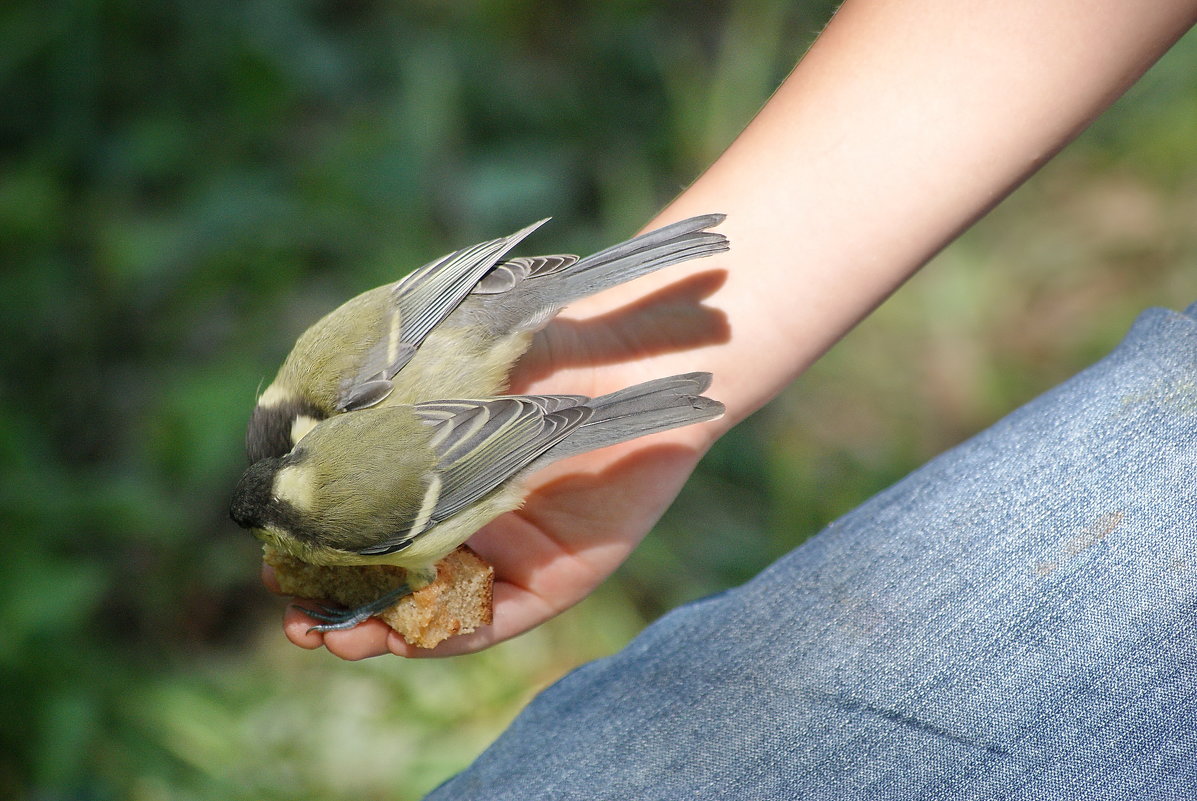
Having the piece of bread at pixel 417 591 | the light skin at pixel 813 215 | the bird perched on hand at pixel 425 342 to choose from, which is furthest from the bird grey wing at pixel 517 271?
the piece of bread at pixel 417 591

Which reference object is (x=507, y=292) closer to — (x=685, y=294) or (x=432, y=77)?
(x=685, y=294)

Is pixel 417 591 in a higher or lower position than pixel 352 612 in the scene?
higher

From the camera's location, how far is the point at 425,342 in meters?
2.07

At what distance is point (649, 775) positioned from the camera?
140cm

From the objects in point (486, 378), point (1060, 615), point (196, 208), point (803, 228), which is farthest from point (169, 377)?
point (1060, 615)

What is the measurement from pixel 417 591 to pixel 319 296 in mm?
1667

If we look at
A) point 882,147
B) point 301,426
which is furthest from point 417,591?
point 882,147

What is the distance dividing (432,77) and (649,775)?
2919mm

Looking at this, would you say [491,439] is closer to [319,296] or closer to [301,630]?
[301,630]

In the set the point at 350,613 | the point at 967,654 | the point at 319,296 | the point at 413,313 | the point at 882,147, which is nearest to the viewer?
the point at 967,654

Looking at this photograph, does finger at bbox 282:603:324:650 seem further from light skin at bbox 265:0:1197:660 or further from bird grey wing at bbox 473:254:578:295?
bird grey wing at bbox 473:254:578:295

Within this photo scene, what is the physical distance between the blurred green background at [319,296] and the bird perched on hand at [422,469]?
0.87 metres

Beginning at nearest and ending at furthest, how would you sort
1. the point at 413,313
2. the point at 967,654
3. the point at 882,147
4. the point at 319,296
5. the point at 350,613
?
the point at 967,654
the point at 882,147
the point at 350,613
the point at 413,313
the point at 319,296

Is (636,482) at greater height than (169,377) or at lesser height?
greater
